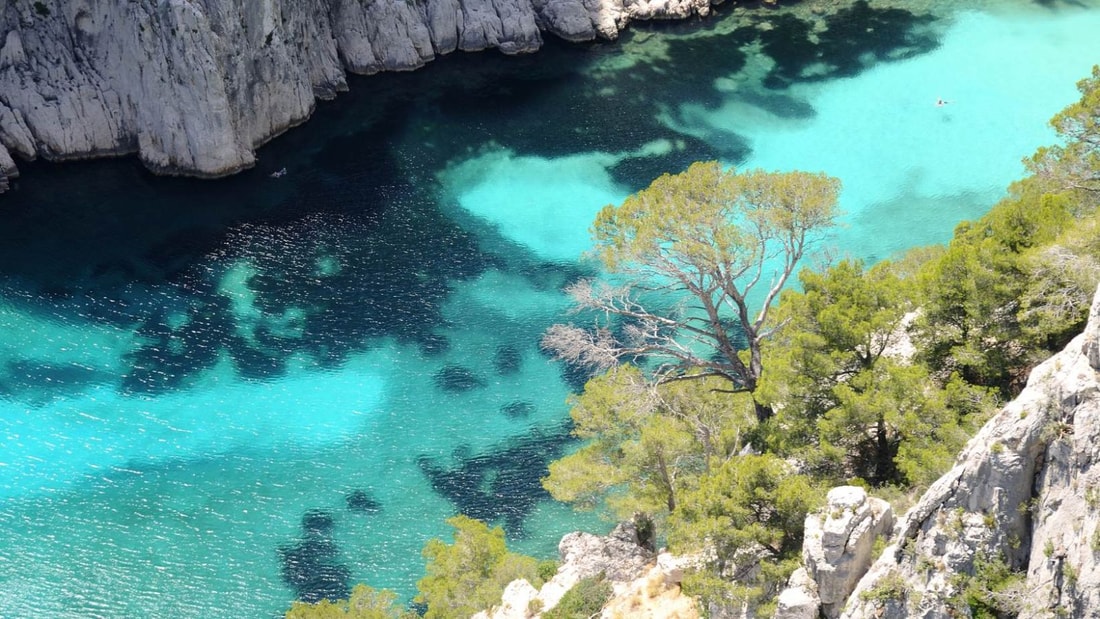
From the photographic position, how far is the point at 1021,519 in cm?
1541

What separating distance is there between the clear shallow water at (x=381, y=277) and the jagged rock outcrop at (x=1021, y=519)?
16467 mm

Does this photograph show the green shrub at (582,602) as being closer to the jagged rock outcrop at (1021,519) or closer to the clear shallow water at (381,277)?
the clear shallow water at (381,277)

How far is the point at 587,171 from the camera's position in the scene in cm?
4919

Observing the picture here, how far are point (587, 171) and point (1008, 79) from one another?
79.5 feet

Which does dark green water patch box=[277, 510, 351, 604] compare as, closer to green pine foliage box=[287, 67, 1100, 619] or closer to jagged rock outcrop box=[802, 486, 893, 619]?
green pine foliage box=[287, 67, 1100, 619]

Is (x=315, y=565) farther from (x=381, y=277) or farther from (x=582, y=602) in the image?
(x=381, y=277)

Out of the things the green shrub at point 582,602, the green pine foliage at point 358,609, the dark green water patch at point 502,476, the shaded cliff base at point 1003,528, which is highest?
the shaded cliff base at point 1003,528

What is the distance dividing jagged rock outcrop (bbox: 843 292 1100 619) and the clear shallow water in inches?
648

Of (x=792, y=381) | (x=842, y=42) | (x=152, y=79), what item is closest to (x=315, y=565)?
(x=792, y=381)

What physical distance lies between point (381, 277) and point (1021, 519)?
3033 cm

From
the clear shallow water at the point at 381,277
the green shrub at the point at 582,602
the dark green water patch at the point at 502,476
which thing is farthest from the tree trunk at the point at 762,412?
the dark green water patch at the point at 502,476

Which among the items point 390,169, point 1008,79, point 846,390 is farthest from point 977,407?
point 1008,79

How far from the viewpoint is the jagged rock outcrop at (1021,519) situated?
14.6m

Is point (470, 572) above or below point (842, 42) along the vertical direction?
below
